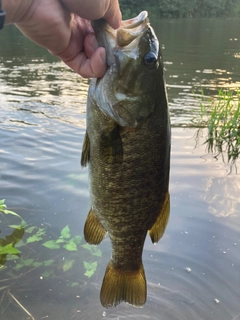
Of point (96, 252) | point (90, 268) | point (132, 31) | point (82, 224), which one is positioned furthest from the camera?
point (82, 224)

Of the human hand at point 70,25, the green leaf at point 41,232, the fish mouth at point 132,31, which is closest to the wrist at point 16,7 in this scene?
the human hand at point 70,25

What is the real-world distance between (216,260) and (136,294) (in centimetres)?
254

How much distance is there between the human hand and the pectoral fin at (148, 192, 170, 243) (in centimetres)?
86

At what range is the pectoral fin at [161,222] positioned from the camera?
2197 millimetres

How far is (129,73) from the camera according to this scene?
2.00 metres

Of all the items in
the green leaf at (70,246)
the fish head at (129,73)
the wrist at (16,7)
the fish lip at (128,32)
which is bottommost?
the green leaf at (70,246)

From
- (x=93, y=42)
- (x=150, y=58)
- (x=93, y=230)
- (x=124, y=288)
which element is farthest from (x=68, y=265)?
(x=150, y=58)

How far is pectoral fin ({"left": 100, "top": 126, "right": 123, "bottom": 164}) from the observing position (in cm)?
199

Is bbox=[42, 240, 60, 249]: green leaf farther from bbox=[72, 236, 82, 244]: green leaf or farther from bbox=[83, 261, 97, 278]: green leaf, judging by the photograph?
bbox=[83, 261, 97, 278]: green leaf

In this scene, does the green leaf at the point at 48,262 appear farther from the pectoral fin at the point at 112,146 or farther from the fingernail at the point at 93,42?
the fingernail at the point at 93,42

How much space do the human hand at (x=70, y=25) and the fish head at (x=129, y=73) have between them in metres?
0.07

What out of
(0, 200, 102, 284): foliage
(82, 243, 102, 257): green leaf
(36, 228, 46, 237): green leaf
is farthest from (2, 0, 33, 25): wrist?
(36, 228, 46, 237): green leaf

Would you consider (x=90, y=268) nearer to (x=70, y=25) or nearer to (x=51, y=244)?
(x=51, y=244)

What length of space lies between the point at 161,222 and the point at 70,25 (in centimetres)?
132
